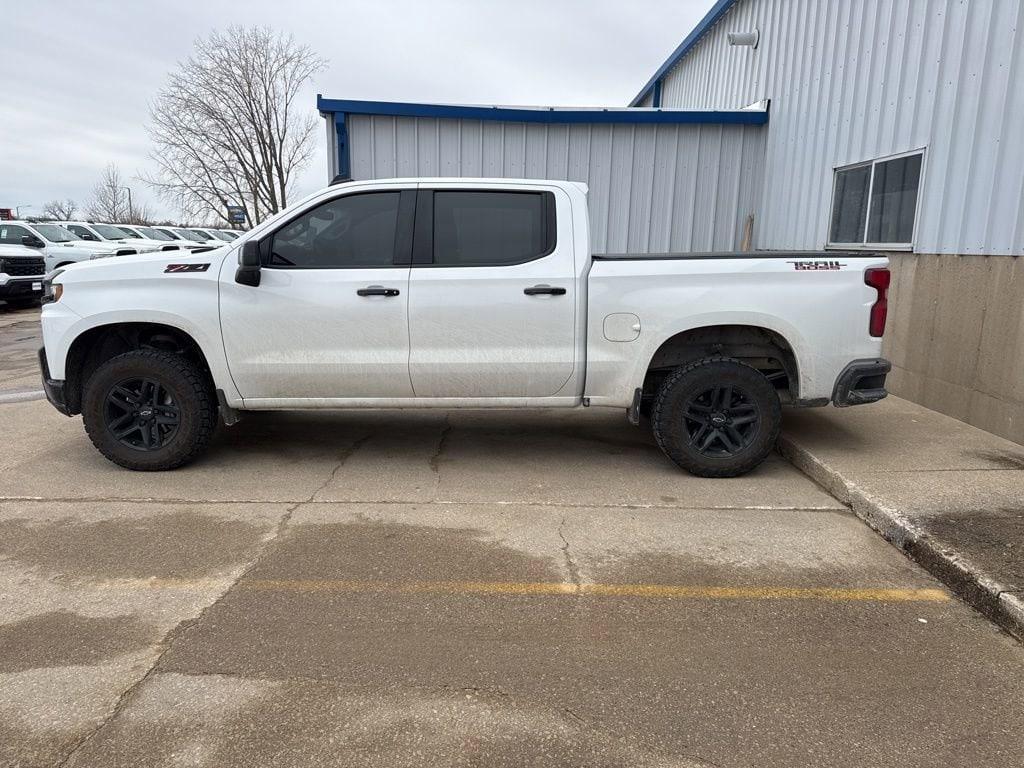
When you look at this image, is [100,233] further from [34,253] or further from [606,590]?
[606,590]

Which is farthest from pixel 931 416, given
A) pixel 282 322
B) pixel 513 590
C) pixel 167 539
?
pixel 167 539

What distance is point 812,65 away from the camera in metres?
9.10

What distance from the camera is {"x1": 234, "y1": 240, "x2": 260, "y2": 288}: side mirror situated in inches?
192

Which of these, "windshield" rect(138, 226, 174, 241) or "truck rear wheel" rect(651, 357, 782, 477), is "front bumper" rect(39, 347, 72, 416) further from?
"windshield" rect(138, 226, 174, 241)

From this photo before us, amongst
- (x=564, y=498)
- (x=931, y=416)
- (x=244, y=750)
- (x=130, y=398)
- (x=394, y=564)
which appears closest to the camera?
(x=244, y=750)

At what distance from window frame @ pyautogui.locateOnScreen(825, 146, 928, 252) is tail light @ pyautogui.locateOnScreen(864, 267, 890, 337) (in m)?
2.66

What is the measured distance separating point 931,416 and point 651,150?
5.62 meters

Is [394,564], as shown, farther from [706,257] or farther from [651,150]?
[651,150]

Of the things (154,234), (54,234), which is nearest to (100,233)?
(54,234)

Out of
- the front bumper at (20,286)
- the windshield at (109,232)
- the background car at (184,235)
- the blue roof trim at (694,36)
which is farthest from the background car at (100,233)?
the blue roof trim at (694,36)

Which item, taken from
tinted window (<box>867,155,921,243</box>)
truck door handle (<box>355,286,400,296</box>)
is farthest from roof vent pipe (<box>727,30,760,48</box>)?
truck door handle (<box>355,286,400,296</box>)

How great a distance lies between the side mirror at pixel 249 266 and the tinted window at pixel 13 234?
1778 cm

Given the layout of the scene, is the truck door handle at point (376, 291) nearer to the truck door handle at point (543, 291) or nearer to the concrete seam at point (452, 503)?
the truck door handle at point (543, 291)

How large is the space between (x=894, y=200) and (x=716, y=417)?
4040mm
